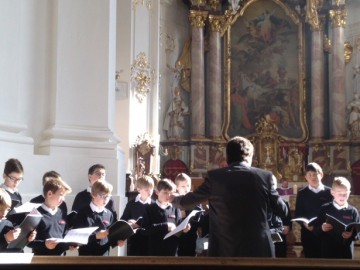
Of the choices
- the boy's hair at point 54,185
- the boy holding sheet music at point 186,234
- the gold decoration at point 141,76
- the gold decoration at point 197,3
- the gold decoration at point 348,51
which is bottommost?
the boy holding sheet music at point 186,234

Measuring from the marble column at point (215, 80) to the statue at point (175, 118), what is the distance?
2.62ft

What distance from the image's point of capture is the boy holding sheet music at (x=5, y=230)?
14.3 ft

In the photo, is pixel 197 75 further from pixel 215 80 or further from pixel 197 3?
pixel 197 3

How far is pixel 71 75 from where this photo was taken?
6.56 metres

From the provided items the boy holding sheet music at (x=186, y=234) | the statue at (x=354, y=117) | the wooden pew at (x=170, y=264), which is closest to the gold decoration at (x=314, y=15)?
the statue at (x=354, y=117)

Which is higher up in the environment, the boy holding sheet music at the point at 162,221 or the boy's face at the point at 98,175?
the boy's face at the point at 98,175

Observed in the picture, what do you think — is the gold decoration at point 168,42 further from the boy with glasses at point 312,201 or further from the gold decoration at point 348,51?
the boy with glasses at point 312,201

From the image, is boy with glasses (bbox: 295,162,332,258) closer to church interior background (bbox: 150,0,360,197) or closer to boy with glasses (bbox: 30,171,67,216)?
boy with glasses (bbox: 30,171,67,216)

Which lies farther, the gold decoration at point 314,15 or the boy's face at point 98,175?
the gold decoration at point 314,15

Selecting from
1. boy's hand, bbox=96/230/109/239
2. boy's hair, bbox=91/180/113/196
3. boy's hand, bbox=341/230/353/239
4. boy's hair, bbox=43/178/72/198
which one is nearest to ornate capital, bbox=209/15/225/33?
boy's hand, bbox=341/230/353/239

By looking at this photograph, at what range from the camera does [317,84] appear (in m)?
17.4

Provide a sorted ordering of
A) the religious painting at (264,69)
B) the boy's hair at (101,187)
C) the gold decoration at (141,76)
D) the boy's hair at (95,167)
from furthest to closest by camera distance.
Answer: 1. the religious painting at (264,69)
2. the gold decoration at (141,76)
3. the boy's hair at (95,167)
4. the boy's hair at (101,187)

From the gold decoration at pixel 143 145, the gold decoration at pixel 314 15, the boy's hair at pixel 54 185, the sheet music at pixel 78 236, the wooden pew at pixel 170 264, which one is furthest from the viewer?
the gold decoration at pixel 314 15

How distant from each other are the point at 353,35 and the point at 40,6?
13072 millimetres
